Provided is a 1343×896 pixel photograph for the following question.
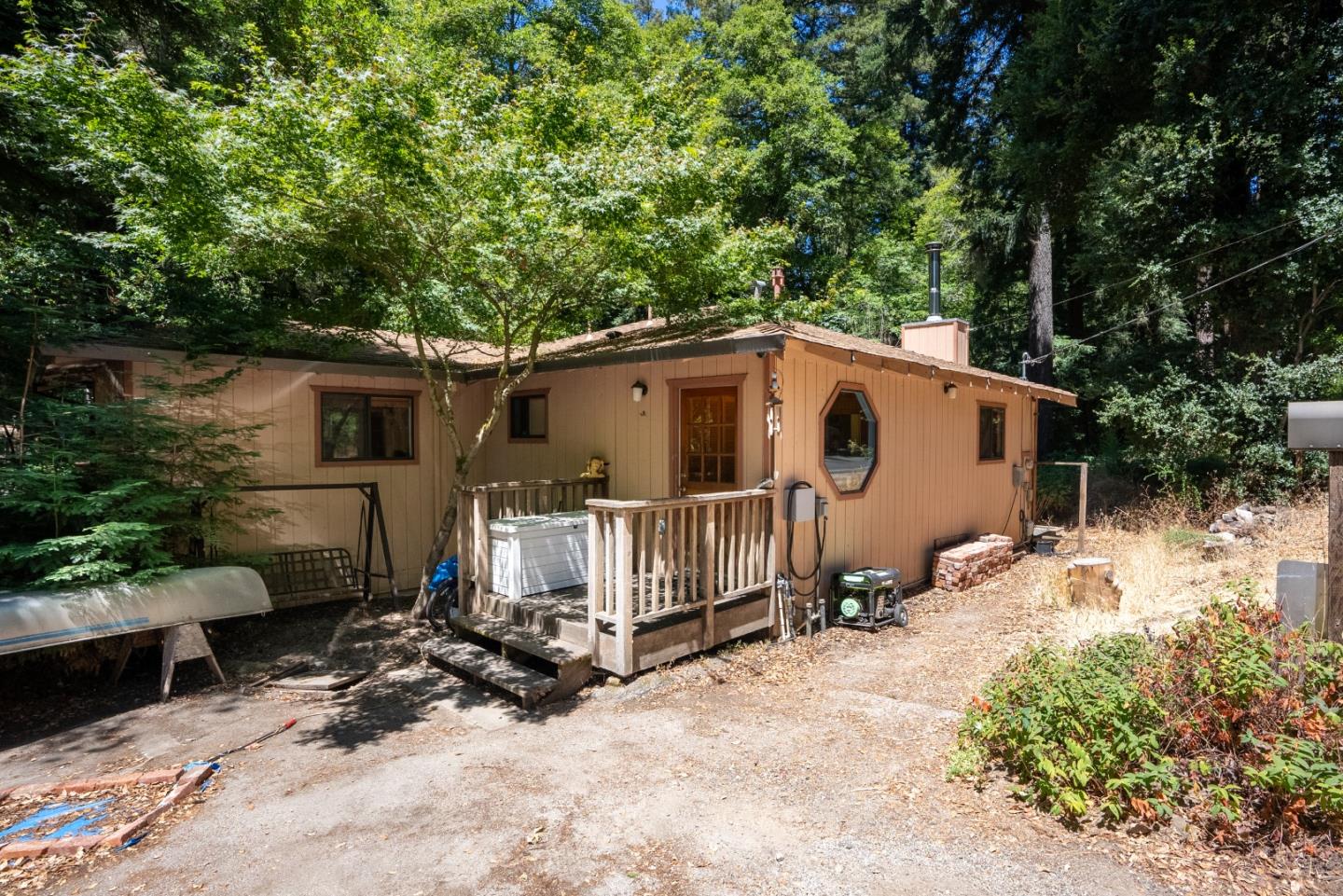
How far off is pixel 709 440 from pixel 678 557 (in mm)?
1581

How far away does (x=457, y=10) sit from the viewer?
15844mm

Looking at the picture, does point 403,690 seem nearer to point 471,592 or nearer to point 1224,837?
point 471,592

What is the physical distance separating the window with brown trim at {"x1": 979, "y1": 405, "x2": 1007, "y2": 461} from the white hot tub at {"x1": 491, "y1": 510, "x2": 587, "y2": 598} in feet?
20.3

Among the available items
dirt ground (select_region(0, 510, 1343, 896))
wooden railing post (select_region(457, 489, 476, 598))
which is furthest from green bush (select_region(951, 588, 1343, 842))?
wooden railing post (select_region(457, 489, 476, 598))

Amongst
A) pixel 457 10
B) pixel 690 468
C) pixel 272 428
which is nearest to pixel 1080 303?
pixel 690 468

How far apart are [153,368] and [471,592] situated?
3629 mm

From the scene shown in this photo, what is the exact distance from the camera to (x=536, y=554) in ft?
18.7

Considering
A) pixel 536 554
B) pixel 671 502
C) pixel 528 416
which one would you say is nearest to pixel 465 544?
pixel 536 554

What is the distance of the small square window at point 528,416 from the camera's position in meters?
7.91

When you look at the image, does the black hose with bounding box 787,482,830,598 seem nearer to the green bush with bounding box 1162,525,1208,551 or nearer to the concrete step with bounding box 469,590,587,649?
the concrete step with bounding box 469,590,587,649

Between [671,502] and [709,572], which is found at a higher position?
[671,502]

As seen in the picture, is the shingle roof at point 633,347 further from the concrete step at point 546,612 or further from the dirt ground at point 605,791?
the dirt ground at point 605,791

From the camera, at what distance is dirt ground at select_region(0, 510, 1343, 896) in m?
2.62

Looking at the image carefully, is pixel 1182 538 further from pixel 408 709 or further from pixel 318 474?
pixel 318 474
